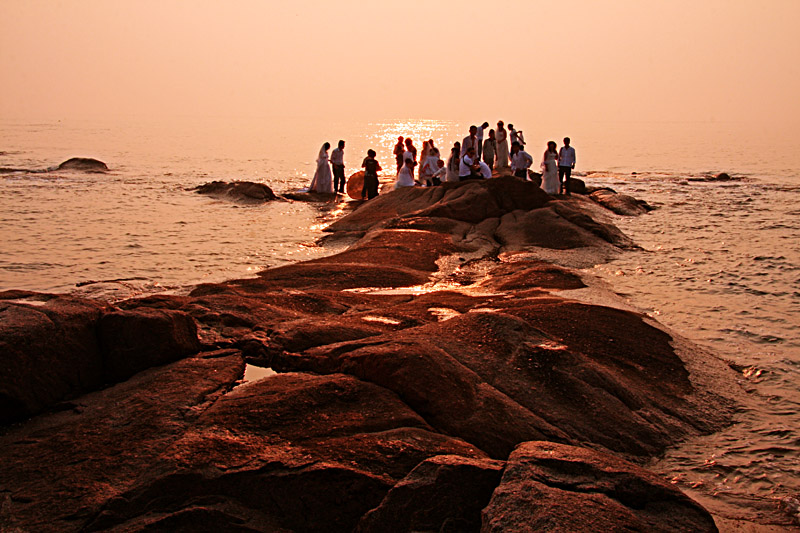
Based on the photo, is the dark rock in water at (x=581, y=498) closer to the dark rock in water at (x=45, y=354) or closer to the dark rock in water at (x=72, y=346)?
the dark rock in water at (x=72, y=346)

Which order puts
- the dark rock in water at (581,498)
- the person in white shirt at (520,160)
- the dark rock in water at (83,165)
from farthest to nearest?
the dark rock in water at (83,165) → the person in white shirt at (520,160) → the dark rock in water at (581,498)

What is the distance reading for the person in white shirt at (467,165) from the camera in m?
16.6

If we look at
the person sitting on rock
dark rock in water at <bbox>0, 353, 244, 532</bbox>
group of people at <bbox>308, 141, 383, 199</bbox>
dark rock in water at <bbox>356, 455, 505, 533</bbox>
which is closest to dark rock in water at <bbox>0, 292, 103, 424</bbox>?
→ dark rock in water at <bbox>0, 353, 244, 532</bbox>

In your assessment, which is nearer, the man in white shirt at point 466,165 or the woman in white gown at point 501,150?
the man in white shirt at point 466,165

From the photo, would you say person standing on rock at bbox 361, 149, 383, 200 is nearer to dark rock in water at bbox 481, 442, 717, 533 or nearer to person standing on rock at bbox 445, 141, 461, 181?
person standing on rock at bbox 445, 141, 461, 181

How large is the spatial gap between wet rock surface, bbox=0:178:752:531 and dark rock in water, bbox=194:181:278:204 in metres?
12.8

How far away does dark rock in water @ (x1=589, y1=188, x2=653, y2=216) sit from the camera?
18.0 meters

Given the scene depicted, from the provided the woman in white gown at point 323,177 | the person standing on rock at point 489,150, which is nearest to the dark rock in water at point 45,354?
the woman in white gown at point 323,177

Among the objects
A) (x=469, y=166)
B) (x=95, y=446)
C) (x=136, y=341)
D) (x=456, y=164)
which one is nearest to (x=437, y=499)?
(x=95, y=446)

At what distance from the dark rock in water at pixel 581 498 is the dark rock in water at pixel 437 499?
127mm

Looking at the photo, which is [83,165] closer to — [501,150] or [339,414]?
[501,150]

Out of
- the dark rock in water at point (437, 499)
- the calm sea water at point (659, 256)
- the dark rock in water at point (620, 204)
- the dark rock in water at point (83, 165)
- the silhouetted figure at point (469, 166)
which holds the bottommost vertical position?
the calm sea water at point (659, 256)

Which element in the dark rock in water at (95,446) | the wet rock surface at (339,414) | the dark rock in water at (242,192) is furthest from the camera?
the dark rock in water at (242,192)

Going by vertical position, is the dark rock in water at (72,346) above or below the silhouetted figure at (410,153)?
below
